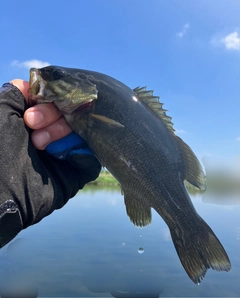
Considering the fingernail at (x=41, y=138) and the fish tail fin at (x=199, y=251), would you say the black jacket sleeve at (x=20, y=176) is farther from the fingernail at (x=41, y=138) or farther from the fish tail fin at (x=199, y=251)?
the fish tail fin at (x=199, y=251)

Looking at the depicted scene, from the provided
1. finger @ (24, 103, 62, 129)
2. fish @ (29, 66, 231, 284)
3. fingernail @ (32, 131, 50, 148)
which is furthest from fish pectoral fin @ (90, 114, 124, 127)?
fingernail @ (32, 131, 50, 148)

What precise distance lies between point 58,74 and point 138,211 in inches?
71.4

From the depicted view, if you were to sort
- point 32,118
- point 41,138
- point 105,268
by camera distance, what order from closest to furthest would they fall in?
1. point 32,118
2. point 41,138
3. point 105,268

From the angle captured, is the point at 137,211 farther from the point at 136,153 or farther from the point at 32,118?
Result: the point at 32,118

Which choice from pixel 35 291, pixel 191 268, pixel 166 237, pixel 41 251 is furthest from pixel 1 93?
pixel 166 237

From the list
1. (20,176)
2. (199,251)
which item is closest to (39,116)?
(20,176)

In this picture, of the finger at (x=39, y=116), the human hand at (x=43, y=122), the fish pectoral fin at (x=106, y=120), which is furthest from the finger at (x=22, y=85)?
the fish pectoral fin at (x=106, y=120)

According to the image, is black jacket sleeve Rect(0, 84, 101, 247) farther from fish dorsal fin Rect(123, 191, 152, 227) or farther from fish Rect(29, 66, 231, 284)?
fish dorsal fin Rect(123, 191, 152, 227)

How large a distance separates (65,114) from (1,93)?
67 centimetres

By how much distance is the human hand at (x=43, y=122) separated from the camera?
116 inches

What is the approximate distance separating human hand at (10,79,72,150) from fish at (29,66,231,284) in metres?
0.07

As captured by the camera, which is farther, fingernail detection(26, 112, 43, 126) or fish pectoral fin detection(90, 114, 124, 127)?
fish pectoral fin detection(90, 114, 124, 127)

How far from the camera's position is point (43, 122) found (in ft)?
9.80

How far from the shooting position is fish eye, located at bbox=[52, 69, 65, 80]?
11.2ft
